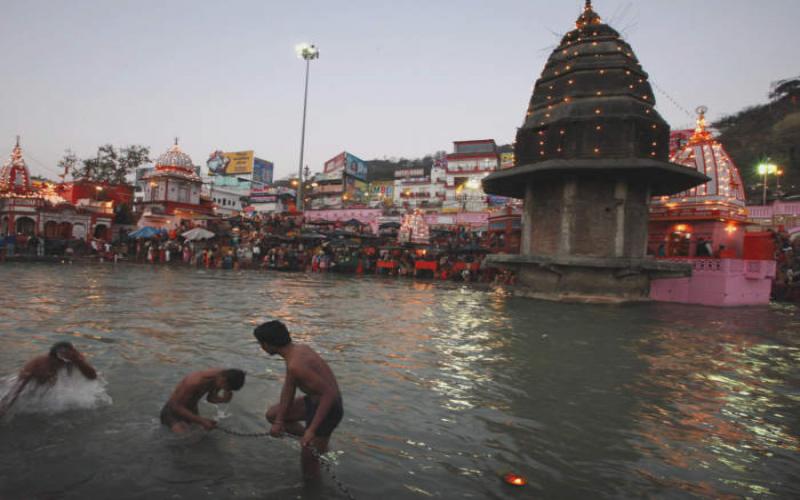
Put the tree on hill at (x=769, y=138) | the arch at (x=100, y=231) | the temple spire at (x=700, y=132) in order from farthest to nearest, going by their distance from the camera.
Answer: the tree on hill at (x=769, y=138) < the arch at (x=100, y=231) < the temple spire at (x=700, y=132)

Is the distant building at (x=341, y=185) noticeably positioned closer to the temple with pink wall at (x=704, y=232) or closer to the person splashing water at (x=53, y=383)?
the temple with pink wall at (x=704, y=232)

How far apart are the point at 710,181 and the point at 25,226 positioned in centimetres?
4711

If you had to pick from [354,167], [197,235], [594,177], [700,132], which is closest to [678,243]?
[700,132]

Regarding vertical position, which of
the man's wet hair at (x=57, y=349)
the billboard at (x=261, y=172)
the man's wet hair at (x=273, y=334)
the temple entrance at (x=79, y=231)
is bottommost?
the man's wet hair at (x=57, y=349)

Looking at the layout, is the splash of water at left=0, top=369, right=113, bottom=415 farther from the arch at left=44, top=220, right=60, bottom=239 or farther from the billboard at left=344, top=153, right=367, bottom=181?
the billboard at left=344, top=153, right=367, bottom=181

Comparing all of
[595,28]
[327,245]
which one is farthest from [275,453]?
[327,245]

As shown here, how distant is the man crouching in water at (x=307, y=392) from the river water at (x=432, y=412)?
Answer: 0.25 metres

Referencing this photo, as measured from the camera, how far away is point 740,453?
13.6 feet

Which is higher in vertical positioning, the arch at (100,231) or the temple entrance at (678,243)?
the temple entrance at (678,243)

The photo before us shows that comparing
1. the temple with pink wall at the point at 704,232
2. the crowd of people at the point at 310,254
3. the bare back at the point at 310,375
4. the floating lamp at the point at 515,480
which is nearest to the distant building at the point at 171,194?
the crowd of people at the point at 310,254

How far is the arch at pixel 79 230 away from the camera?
38625 mm

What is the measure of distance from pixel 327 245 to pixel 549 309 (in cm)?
1995

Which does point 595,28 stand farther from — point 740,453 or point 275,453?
point 275,453

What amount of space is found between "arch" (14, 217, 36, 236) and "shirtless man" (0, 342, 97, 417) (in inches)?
1616
